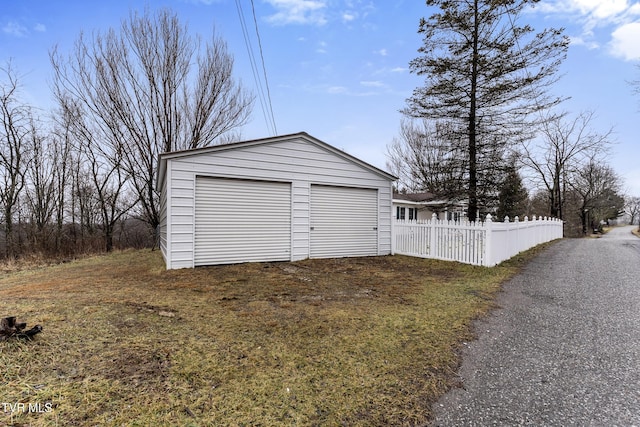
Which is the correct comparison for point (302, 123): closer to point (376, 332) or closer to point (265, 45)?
point (265, 45)

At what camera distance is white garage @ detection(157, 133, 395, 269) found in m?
6.57

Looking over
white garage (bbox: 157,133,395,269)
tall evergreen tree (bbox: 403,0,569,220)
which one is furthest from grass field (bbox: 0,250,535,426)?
tall evergreen tree (bbox: 403,0,569,220)

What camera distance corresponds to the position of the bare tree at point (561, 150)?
2245cm

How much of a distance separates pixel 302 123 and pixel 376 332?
13.3 metres

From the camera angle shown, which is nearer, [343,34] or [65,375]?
[65,375]

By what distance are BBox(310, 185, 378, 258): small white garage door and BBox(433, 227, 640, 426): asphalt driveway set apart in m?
4.61

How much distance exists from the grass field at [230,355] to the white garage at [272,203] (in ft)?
7.24

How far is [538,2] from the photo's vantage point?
28.1ft

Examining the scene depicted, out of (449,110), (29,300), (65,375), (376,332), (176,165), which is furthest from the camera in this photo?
(449,110)

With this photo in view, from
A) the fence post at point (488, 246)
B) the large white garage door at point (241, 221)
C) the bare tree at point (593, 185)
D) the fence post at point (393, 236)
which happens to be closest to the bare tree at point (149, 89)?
the large white garage door at point (241, 221)

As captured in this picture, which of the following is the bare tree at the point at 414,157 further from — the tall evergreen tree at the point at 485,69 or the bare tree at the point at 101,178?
the bare tree at the point at 101,178

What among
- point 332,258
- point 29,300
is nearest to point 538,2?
point 332,258

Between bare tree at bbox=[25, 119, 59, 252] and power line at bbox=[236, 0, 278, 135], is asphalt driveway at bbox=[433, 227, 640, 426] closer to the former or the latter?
power line at bbox=[236, 0, 278, 135]

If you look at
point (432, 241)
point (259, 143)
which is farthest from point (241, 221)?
point (432, 241)
